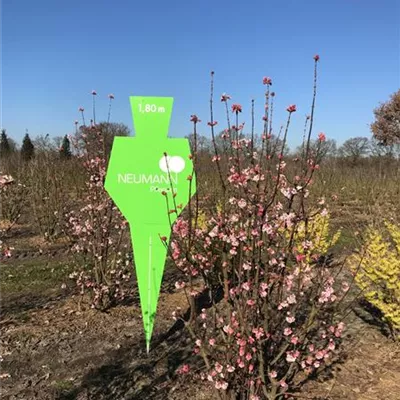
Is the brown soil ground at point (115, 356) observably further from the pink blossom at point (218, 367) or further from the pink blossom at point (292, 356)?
the pink blossom at point (218, 367)

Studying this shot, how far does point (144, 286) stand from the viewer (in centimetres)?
400

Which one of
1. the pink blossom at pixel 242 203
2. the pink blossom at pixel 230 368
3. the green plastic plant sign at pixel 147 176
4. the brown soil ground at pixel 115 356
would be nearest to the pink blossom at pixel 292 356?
the pink blossom at pixel 230 368

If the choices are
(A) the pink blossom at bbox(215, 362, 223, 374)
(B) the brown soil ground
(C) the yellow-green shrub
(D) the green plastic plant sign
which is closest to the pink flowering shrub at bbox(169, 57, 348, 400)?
(A) the pink blossom at bbox(215, 362, 223, 374)

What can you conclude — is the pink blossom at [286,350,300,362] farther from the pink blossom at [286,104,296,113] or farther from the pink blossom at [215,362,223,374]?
the pink blossom at [286,104,296,113]

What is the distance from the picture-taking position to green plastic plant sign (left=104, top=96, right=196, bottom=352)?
3.87m

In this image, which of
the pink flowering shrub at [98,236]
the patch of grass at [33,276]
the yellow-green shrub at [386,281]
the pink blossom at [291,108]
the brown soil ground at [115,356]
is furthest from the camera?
the patch of grass at [33,276]

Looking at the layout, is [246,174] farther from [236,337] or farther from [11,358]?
[11,358]

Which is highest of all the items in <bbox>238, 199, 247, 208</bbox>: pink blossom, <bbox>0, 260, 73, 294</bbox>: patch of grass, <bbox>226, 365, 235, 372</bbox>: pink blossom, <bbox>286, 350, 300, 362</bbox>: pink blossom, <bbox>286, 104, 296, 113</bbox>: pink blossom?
<bbox>286, 104, 296, 113</bbox>: pink blossom

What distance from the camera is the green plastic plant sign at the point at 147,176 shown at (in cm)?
387

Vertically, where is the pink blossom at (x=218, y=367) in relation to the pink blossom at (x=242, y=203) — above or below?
below

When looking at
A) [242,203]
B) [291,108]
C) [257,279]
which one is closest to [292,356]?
[257,279]

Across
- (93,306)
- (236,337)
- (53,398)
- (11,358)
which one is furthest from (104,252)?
(236,337)

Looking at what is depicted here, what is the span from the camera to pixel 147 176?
12.8ft

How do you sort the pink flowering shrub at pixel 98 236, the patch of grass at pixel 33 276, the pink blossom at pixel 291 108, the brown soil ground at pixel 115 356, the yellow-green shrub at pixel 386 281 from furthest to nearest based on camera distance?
the patch of grass at pixel 33 276 → the pink flowering shrub at pixel 98 236 → the yellow-green shrub at pixel 386 281 → the brown soil ground at pixel 115 356 → the pink blossom at pixel 291 108
